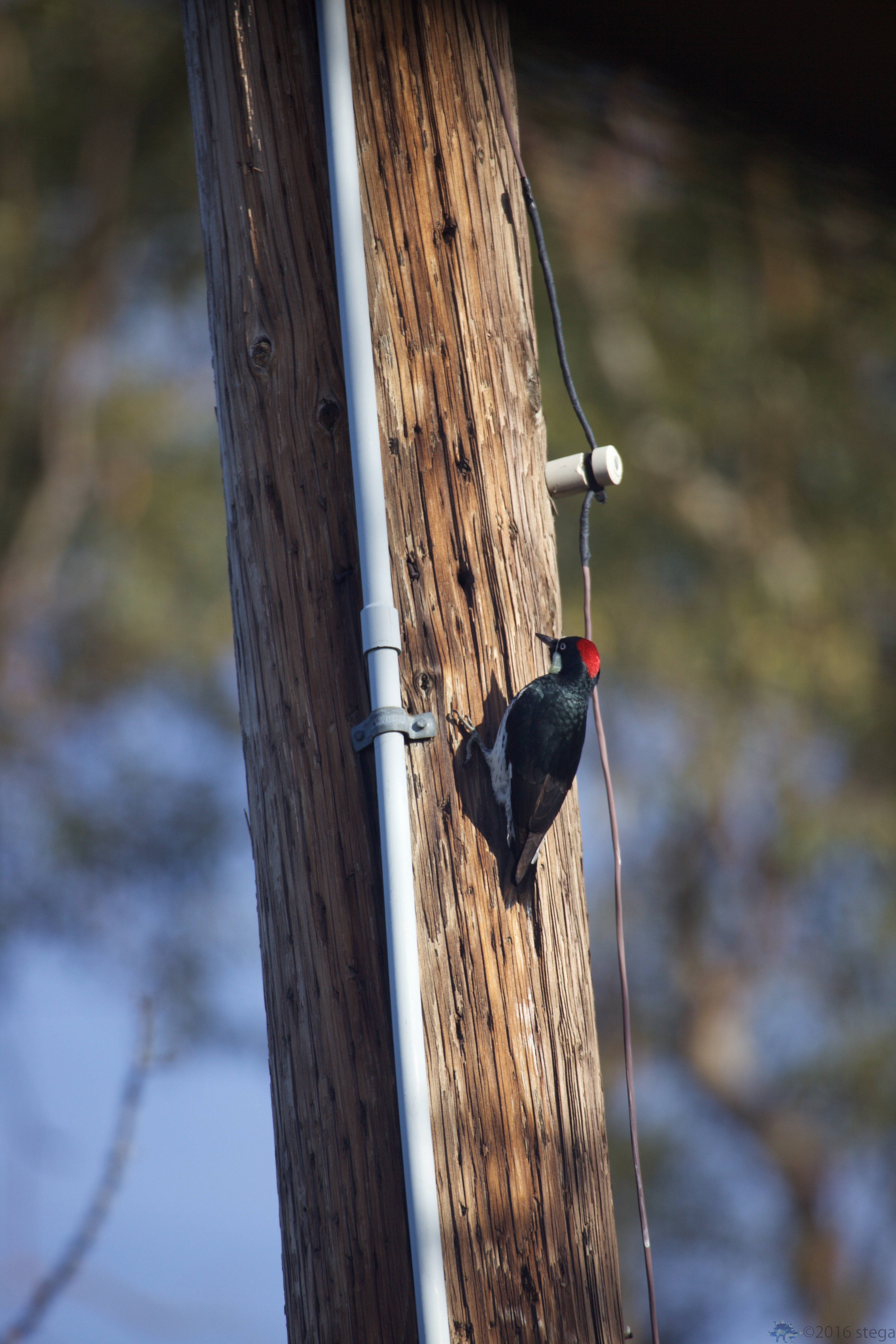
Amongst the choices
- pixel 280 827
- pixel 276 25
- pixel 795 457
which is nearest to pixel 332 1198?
pixel 280 827

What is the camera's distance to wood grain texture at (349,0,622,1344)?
146cm

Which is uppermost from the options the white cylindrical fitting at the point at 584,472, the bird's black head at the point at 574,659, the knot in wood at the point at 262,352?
the knot in wood at the point at 262,352

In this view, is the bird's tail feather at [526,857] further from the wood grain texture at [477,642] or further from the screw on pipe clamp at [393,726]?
the screw on pipe clamp at [393,726]

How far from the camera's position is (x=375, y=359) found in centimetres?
172

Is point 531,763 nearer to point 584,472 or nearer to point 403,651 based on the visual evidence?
point 403,651

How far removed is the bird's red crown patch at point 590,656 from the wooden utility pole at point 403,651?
0.31m

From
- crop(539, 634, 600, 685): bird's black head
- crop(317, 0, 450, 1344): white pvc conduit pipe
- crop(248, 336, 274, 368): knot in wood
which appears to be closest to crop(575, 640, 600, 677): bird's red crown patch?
crop(539, 634, 600, 685): bird's black head

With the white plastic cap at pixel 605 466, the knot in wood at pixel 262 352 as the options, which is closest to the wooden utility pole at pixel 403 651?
the knot in wood at pixel 262 352

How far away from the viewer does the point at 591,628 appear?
2.12m

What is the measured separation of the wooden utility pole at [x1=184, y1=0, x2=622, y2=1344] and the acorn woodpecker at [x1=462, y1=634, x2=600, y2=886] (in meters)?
0.03

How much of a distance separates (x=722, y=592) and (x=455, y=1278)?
297 inches

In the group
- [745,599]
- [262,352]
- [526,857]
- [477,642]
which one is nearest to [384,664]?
[477,642]

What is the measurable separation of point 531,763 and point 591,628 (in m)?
0.56

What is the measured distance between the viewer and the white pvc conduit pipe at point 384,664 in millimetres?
1390
